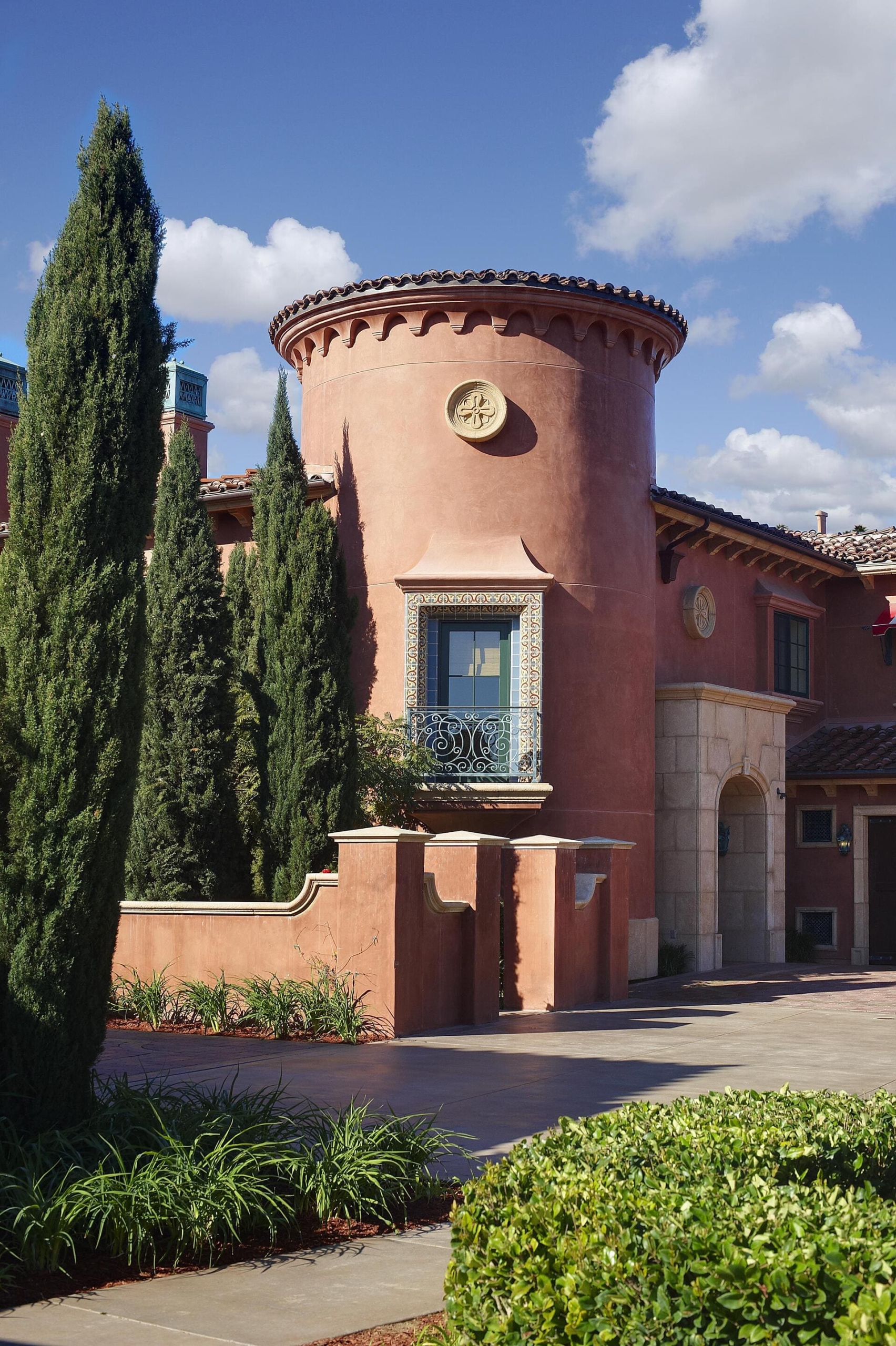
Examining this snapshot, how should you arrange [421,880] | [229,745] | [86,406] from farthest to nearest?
[229,745]
[421,880]
[86,406]

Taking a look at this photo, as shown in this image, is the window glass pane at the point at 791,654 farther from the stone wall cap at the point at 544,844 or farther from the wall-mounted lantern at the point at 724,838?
the stone wall cap at the point at 544,844

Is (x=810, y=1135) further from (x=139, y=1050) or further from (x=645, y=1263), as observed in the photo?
(x=139, y=1050)

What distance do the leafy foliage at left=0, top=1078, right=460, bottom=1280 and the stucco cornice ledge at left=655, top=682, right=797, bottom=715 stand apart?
13.8m

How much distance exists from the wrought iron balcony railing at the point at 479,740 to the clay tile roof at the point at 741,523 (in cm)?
445

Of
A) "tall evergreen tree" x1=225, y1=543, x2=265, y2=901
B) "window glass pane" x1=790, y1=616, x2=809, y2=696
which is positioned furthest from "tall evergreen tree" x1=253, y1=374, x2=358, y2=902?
"window glass pane" x1=790, y1=616, x2=809, y2=696

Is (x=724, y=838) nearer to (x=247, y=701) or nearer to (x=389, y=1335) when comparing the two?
(x=247, y=701)

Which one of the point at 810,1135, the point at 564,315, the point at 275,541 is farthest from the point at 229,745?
the point at 810,1135

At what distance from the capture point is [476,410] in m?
19.9

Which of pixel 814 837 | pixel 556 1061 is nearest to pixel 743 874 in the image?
pixel 814 837

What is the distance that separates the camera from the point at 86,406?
8.30 meters

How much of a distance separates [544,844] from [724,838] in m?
7.85

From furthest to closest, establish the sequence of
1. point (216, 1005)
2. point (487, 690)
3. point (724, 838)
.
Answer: point (724, 838) < point (487, 690) < point (216, 1005)

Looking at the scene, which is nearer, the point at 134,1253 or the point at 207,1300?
the point at 207,1300

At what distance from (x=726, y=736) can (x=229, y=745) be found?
8249 millimetres
